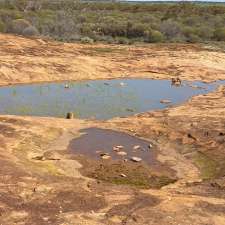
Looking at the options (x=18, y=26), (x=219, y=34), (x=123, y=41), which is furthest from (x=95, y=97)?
(x=219, y=34)

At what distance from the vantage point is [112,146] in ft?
58.3

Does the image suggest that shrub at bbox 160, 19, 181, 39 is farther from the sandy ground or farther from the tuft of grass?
the tuft of grass

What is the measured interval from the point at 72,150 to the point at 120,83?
1260cm

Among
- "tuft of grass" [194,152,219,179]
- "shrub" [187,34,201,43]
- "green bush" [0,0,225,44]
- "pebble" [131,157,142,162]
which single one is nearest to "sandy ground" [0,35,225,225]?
"tuft of grass" [194,152,219,179]

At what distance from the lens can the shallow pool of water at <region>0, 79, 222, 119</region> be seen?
22719mm

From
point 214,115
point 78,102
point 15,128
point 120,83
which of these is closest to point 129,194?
point 15,128

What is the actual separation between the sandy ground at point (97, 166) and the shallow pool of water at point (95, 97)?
129 cm

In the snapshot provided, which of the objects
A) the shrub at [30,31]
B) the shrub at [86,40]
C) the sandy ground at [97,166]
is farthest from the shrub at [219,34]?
the sandy ground at [97,166]

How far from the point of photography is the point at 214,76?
32.5m

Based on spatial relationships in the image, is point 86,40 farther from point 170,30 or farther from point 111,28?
point 170,30

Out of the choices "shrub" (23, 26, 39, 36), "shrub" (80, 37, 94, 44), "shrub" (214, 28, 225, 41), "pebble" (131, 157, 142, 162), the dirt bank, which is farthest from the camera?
"shrub" (214, 28, 225, 41)

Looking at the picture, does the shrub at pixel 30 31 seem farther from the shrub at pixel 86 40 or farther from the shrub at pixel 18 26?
the shrub at pixel 86 40

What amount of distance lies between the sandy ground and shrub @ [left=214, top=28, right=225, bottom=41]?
18158 mm

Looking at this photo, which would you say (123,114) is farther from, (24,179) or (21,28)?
(21,28)
